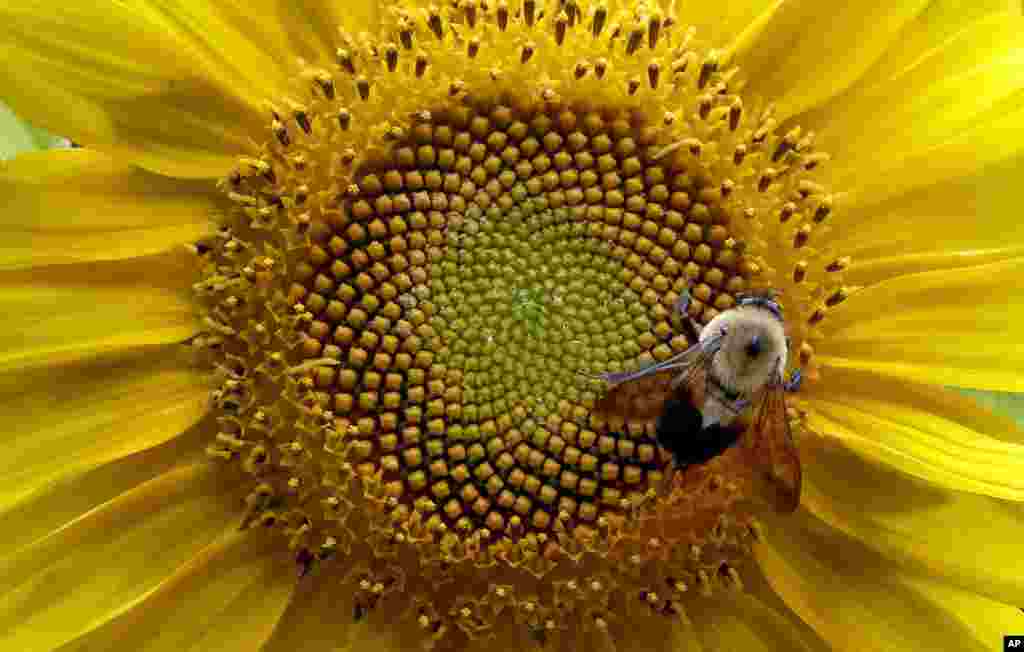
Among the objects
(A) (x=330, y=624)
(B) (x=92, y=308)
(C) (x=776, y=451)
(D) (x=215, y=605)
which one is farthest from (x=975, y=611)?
(B) (x=92, y=308)

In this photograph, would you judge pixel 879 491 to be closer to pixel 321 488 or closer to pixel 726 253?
pixel 726 253

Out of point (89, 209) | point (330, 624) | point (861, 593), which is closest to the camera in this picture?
point (89, 209)

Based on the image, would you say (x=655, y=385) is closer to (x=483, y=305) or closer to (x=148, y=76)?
(x=483, y=305)

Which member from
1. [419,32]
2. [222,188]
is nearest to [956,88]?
[419,32]

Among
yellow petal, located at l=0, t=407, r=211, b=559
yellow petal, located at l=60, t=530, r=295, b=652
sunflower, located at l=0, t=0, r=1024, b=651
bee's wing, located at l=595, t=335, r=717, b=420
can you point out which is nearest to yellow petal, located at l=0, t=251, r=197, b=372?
sunflower, located at l=0, t=0, r=1024, b=651

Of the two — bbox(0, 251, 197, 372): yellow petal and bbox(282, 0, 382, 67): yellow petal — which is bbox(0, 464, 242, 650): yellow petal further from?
bbox(282, 0, 382, 67): yellow petal

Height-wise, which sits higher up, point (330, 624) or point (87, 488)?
point (87, 488)

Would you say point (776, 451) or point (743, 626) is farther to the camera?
point (743, 626)
